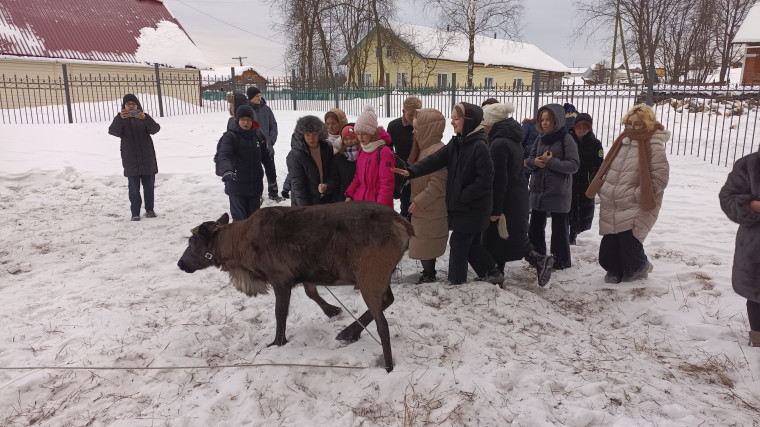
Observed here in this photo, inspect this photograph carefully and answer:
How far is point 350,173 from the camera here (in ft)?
17.3

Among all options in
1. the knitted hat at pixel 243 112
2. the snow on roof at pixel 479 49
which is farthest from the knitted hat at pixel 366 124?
the snow on roof at pixel 479 49

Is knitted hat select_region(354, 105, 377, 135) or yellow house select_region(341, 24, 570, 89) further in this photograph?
yellow house select_region(341, 24, 570, 89)

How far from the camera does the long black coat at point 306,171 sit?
517 cm

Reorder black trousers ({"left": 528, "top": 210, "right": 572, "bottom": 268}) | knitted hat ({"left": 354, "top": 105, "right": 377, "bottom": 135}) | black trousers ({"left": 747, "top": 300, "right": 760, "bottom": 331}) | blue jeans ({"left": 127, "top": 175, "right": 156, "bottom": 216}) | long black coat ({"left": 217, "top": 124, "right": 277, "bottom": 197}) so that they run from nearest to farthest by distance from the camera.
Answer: black trousers ({"left": 747, "top": 300, "right": 760, "bottom": 331}) → knitted hat ({"left": 354, "top": 105, "right": 377, "bottom": 135}) → black trousers ({"left": 528, "top": 210, "right": 572, "bottom": 268}) → long black coat ({"left": 217, "top": 124, "right": 277, "bottom": 197}) → blue jeans ({"left": 127, "top": 175, "right": 156, "bottom": 216})

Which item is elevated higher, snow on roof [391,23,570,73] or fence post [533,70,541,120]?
snow on roof [391,23,570,73]

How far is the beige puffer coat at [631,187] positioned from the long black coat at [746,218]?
1.08 meters

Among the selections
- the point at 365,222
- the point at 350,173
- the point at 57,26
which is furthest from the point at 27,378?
the point at 57,26

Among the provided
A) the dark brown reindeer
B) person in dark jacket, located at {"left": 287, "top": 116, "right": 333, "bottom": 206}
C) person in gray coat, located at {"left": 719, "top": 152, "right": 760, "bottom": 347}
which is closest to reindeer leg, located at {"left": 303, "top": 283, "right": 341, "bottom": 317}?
the dark brown reindeer

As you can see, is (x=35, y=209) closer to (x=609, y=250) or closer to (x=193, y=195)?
(x=193, y=195)

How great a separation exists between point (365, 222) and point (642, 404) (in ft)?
7.71

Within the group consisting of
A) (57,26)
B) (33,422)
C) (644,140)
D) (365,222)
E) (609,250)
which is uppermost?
(57,26)

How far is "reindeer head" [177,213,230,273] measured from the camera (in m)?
4.13

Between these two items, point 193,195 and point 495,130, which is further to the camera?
point 193,195

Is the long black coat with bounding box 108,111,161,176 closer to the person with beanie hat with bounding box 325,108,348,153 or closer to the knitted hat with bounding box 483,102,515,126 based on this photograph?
the person with beanie hat with bounding box 325,108,348,153
